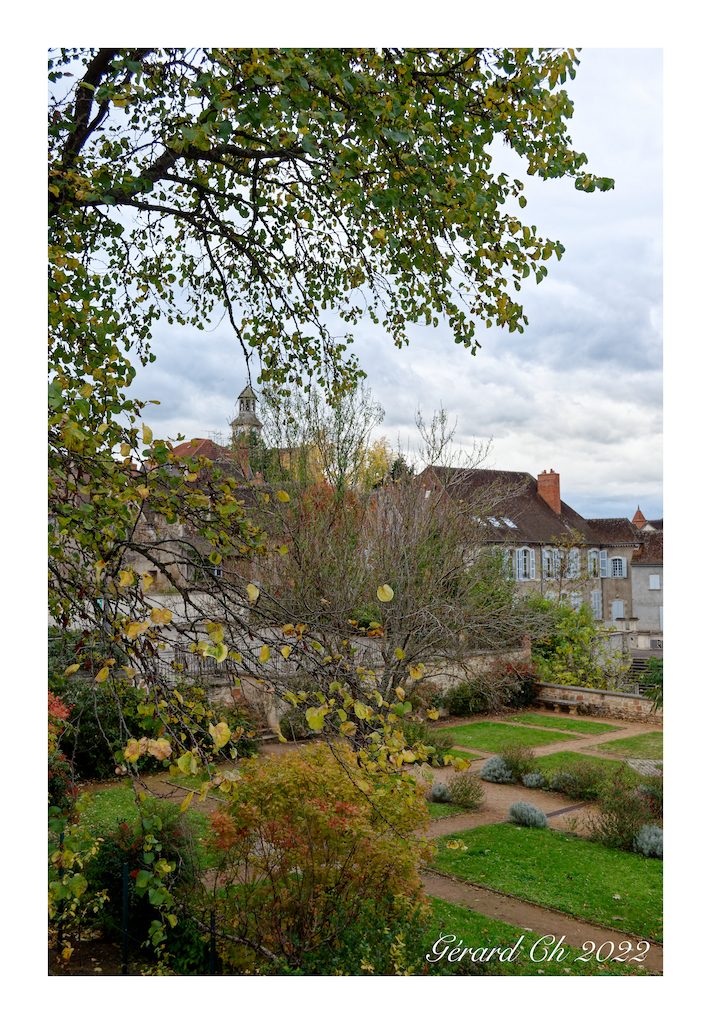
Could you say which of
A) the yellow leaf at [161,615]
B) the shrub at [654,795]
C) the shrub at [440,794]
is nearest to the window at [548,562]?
the shrub at [654,795]

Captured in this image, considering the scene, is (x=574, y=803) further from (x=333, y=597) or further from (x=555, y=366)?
(x=555, y=366)

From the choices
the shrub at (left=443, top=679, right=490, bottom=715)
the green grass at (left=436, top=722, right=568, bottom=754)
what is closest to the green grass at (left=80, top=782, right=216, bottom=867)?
the green grass at (left=436, top=722, right=568, bottom=754)

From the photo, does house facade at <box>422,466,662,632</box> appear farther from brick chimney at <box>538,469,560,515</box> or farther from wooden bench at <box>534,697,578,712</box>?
wooden bench at <box>534,697,578,712</box>

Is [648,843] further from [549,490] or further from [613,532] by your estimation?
[613,532]

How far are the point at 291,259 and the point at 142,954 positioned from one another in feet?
9.88

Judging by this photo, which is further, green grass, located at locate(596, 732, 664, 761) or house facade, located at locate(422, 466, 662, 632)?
green grass, located at locate(596, 732, 664, 761)

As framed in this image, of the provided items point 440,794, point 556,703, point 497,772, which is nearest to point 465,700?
point 556,703

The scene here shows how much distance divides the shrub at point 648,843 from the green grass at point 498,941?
5.20 feet

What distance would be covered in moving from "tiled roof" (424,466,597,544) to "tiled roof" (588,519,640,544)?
128 millimetres

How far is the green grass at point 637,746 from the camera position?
7453 mm

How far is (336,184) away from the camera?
8.63ft

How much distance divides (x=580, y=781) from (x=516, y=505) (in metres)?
3.68

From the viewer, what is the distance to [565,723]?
358 inches

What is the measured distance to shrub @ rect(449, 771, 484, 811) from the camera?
18.7 ft
